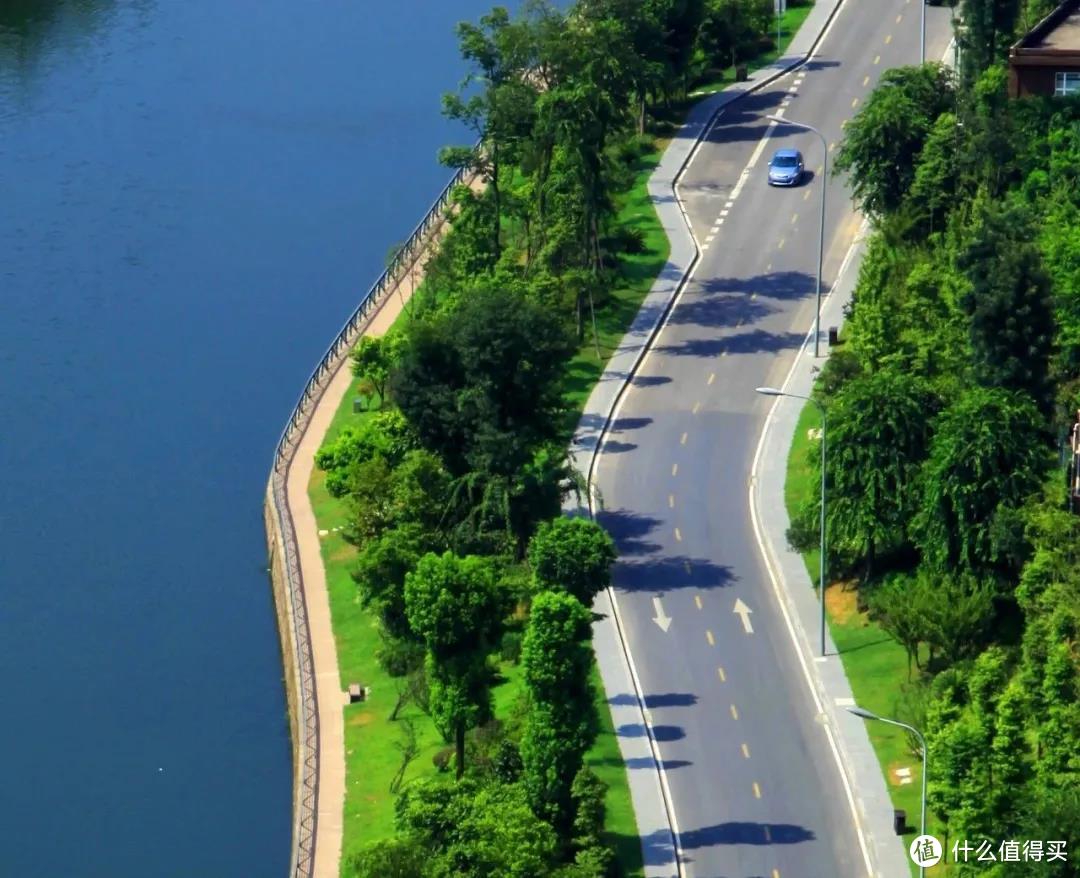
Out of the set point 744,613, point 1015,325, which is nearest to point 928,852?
point 744,613

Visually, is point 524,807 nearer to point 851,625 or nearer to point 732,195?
point 851,625

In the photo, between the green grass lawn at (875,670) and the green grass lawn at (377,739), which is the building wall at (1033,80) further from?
the green grass lawn at (377,739)

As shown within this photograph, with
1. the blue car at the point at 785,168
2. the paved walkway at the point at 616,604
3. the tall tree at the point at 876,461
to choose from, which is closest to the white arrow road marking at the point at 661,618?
the paved walkway at the point at 616,604

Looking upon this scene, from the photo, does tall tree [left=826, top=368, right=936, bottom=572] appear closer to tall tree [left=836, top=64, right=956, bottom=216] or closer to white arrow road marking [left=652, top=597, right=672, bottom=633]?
white arrow road marking [left=652, top=597, right=672, bottom=633]

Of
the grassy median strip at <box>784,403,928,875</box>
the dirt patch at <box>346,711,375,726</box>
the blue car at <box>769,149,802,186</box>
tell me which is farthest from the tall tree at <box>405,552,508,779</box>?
the blue car at <box>769,149,802,186</box>

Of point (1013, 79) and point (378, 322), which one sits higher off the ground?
point (1013, 79)

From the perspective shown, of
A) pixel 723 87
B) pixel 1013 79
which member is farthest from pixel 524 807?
pixel 723 87
